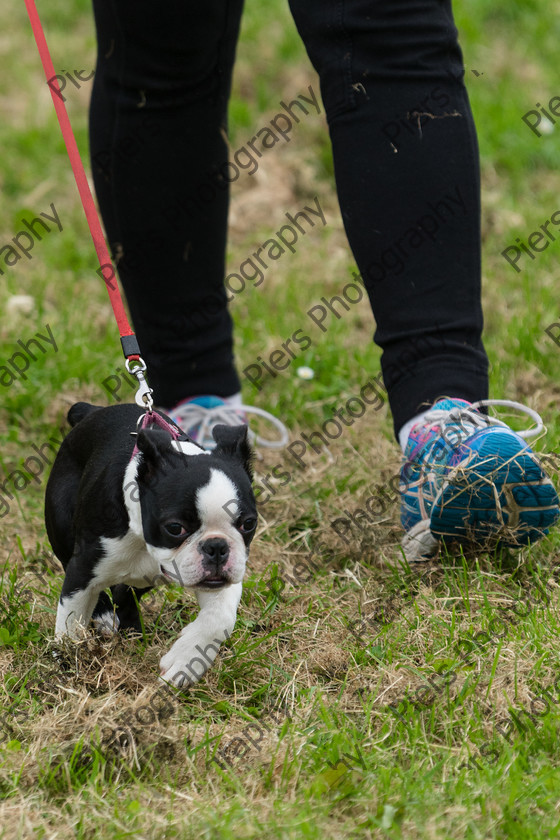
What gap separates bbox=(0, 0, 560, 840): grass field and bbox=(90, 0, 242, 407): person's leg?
462 millimetres

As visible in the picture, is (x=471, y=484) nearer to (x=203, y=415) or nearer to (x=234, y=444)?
(x=234, y=444)

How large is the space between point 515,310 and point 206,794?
255 centimetres

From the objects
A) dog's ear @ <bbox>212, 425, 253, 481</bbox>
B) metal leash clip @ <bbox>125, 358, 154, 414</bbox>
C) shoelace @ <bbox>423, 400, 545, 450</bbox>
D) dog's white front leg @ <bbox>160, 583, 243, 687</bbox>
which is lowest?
dog's white front leg @ <bbox>160, 583, 243, 687</bbox>

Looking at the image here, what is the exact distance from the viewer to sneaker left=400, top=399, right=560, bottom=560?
84.8 inches

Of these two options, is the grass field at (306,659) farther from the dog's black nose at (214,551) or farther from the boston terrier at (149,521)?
the dog's black nose at (214,551)

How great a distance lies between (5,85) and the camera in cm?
573

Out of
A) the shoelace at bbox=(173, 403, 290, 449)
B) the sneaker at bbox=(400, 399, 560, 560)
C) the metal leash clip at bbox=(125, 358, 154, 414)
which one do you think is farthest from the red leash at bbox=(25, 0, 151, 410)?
the shoelace at bbox=(173, 403, 290, 449)

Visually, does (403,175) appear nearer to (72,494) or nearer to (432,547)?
(432,547)

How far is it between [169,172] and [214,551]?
56.2 inches

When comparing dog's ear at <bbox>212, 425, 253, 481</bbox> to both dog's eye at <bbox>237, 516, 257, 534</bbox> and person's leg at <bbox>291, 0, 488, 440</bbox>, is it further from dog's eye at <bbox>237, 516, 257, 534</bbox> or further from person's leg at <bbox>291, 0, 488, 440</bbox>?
person's leg at <bbox>291, 0, 488, 440</bbox>

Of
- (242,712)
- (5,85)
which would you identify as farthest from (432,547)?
(5,85)

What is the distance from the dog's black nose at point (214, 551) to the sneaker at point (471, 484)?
65cm

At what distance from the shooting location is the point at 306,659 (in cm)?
212

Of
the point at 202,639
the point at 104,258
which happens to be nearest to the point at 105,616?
the point at 202,639
